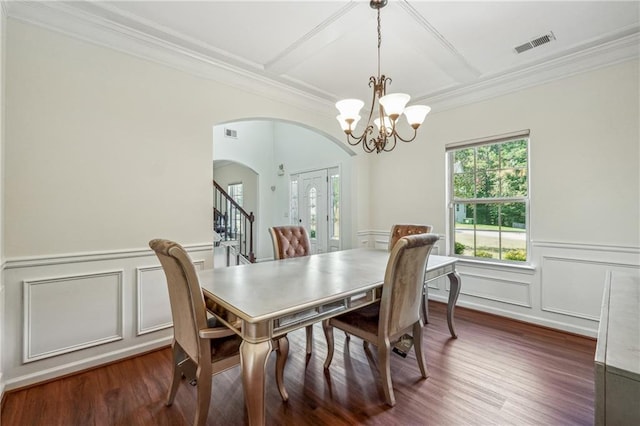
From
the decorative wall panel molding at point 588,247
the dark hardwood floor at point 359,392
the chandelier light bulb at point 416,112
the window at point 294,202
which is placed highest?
the chandelier light bulb at point 416,112

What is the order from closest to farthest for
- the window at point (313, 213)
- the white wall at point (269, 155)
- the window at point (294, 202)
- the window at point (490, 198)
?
the window at point (490, 198) < the window at point (313, 213) < the white wall at point (269, 155) < the window at point (294, 202)

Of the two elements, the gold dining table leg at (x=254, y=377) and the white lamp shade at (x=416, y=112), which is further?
the white lamp shade at (x=416, y=112)

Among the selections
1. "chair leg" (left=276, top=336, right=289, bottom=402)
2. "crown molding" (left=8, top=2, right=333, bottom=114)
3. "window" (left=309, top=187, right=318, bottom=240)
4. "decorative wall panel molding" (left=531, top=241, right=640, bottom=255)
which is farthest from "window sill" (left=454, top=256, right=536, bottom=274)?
"window" (left=309, top=187, right=318, bottom=240)

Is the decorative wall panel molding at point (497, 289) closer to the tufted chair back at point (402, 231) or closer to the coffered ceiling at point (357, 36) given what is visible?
the tufted chair back at point (402, 231)

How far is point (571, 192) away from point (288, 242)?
2926 mm

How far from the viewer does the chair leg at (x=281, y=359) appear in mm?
1786

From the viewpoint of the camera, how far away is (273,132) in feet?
22.8

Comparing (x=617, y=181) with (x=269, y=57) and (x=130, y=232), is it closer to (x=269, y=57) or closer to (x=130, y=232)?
(x=269, y=57)

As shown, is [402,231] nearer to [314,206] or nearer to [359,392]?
[359,392]

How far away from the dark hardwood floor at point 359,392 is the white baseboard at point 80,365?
0.05 meters

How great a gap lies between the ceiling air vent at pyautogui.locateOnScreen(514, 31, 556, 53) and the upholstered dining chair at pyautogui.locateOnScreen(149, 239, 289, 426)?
3.34m

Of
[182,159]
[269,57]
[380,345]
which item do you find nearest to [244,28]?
[269,57]

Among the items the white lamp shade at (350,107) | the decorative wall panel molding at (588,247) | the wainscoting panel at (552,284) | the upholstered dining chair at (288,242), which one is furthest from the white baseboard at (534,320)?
the white lamp shade at (350,107)

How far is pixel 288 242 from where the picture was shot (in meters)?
3.09
